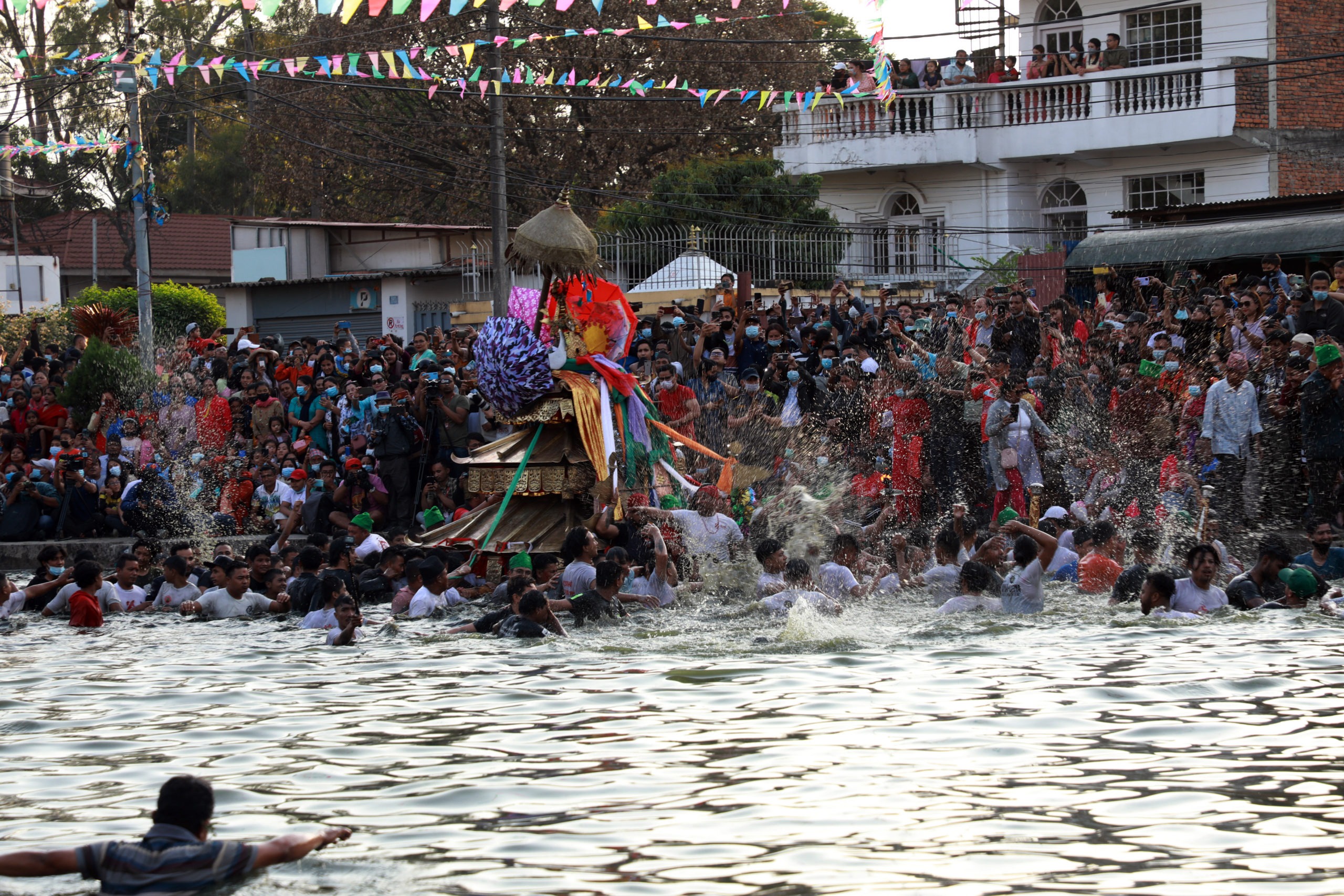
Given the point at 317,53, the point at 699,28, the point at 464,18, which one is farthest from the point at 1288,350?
the point at 317,53

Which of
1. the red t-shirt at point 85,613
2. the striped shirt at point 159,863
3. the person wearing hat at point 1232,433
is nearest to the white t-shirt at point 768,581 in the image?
the person wearing hat at point 1232,433

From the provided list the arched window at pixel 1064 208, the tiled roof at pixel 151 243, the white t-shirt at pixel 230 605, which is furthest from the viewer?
the tiled roof at pixel 151 243

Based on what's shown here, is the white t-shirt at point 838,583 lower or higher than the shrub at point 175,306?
lower

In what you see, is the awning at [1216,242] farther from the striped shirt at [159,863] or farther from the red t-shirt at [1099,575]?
the striped shirt at [159,863]

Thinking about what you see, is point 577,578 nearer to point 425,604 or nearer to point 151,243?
point 425,604

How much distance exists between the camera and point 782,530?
15.2 metres

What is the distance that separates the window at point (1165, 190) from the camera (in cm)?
2948

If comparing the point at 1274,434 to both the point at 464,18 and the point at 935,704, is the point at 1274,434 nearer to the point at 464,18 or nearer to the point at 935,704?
the point at 935,704

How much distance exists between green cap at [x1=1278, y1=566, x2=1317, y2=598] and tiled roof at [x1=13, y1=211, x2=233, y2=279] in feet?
132

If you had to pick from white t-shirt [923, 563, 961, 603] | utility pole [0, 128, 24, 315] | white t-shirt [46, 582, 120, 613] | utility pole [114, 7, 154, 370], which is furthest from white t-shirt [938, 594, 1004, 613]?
utility pole [0, 128, 24, 315]

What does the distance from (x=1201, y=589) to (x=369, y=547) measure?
765cm

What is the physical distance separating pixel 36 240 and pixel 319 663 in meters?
40.6

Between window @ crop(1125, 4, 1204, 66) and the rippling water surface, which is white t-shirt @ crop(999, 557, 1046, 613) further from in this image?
window @ crop(1125, 4, 1204, 66)

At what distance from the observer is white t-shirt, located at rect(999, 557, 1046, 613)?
480 inches
